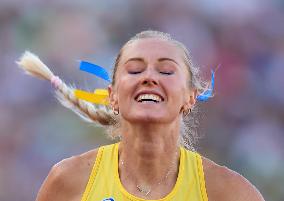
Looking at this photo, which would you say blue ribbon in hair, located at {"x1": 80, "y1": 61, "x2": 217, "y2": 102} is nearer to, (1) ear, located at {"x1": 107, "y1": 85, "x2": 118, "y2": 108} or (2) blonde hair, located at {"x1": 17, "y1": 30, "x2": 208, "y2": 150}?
(2) blonde hair, located at {"x1": 17, "y1": 30, "x2": 208, "y2": 150}

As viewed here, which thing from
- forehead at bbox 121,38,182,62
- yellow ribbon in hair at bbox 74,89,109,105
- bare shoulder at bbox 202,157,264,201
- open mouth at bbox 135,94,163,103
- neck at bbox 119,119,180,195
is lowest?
bare shoulder at bbox 202,157,264,201

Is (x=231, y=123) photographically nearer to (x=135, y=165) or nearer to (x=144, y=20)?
(x=144, y=20)

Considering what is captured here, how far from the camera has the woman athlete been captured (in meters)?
2.30

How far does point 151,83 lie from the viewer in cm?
228

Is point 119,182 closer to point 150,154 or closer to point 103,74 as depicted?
point 150,154

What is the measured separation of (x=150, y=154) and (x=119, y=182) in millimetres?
152

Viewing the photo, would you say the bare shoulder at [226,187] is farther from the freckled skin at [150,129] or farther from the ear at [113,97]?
the ear at [113,97]

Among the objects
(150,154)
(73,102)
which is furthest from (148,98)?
(73,102)

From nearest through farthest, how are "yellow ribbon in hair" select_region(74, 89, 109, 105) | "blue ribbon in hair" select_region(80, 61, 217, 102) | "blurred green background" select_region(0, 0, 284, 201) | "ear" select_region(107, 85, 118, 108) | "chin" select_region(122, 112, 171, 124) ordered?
"chin" select_region(122, 112, 171, 124)
"ear" select_region(107, 85, 118, 108)
"blue ribbon in hair" select_region(80, 61, 217, 102)
"yellow ribbon in hair" select_region(74, 89, 109, 105)
"blurred green background" select_region(0, 0, 284, 201)

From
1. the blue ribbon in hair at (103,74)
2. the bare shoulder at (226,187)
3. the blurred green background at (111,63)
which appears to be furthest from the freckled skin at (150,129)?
the blurred green background at (111,63)

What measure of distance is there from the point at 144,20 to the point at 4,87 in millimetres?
1292

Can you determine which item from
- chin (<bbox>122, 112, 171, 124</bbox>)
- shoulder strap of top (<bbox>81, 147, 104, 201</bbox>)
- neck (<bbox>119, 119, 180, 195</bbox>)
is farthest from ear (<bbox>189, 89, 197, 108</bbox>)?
shoulder strap of top (<bbox>81, 147, 104, 201</bbox>)

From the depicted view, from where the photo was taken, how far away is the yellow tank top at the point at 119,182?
2371 mm

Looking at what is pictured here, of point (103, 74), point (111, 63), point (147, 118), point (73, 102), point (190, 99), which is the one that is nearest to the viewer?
point (147, 118)
